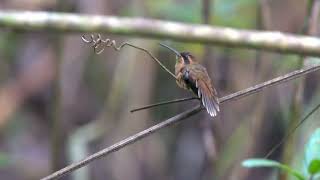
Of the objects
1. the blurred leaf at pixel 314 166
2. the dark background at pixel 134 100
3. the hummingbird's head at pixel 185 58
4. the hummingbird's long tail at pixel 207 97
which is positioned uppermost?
the hummingbird's head at pixel 185 58

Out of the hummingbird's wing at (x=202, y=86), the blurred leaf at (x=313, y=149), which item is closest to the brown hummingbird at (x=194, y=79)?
Answer: the hummingbird's wing at (x=202, y=86)

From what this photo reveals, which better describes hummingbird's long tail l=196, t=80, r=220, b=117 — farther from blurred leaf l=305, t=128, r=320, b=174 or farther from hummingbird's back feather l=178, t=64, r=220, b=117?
blurred leaf l=305, t=128, r=320, b=174

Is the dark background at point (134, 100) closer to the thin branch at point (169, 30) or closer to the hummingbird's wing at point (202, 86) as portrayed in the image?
the thin branch at point (169, 30)

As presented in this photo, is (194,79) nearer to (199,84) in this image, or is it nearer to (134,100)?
(199,84)

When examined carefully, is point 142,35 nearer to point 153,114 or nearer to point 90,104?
point 153,114

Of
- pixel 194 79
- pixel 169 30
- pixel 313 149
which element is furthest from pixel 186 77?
pixel 169 30

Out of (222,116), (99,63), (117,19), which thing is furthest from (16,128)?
(117,19)
